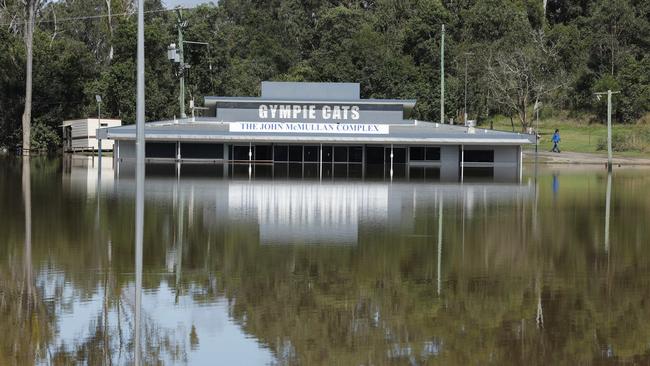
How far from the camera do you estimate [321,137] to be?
202 ft

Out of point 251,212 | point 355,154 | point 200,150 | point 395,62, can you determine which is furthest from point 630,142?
point 251,212

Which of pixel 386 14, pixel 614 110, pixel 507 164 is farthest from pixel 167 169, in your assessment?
pixel 386 14

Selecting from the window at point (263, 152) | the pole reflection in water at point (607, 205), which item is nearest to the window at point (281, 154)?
the window at point (263, 152)

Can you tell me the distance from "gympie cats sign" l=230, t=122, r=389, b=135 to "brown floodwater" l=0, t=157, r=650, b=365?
25.2 meters

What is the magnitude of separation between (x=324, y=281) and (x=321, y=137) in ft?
144

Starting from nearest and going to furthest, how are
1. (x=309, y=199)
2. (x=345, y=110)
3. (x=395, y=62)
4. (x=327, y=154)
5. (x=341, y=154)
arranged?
(x=309, y=199)
(x=345, y=110)
(x=341, y=154)
(x=327, y=154)
(x=395, y=62)

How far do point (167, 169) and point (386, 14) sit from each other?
5459 cm

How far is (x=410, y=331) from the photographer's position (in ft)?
46.4

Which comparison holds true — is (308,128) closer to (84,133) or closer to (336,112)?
(336,112)

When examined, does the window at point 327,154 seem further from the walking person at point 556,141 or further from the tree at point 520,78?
the tree at point 520,78

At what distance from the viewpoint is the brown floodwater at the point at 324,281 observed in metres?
13.1

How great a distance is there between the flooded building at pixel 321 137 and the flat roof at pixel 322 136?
0.20 feet

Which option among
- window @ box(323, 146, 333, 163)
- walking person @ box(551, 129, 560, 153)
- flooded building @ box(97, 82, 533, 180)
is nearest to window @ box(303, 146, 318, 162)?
flooded building @ box(97, 82, 533, 180)

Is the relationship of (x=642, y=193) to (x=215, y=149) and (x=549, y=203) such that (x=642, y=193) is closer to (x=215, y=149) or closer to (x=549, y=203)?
(x=549, y=203)
